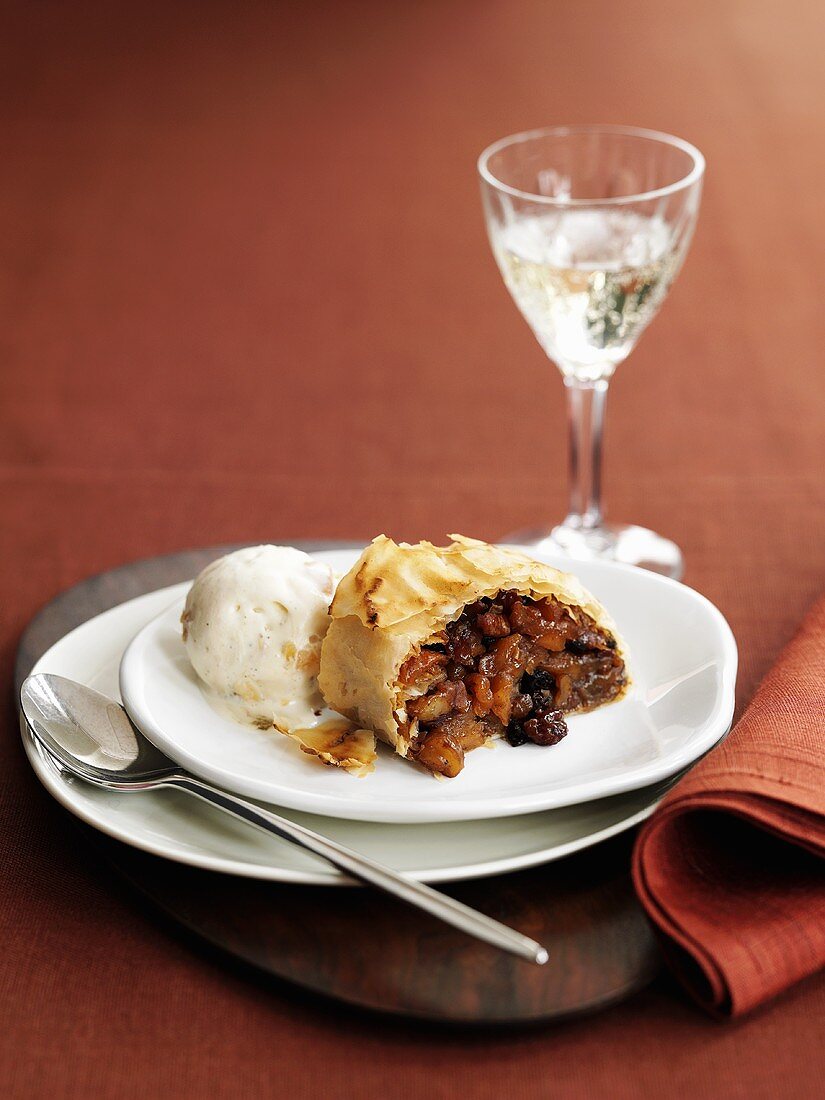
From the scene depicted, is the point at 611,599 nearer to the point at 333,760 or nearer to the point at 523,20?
the point at 333,760

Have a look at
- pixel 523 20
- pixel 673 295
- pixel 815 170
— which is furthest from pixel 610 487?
pixel 523 20

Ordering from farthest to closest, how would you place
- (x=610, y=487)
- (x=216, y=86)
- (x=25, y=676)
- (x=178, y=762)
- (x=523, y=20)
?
(x=523, y=20) < (x=216, y=86) < (x=610, y=487) < (x=25, y=676) < (x=178, y=762)

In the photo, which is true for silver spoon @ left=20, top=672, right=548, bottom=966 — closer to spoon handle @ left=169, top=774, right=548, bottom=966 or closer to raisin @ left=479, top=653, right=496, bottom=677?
spoon handle @ left=169, top=774, right=548, bottom=966

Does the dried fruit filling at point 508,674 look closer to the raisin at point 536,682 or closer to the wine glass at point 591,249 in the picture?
the raisin at point 536,682

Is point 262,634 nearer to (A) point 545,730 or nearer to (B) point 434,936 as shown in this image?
(A) point 545,730

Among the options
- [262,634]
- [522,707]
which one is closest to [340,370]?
[262,634]

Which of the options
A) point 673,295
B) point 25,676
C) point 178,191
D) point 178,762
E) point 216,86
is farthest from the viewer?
point 216,86

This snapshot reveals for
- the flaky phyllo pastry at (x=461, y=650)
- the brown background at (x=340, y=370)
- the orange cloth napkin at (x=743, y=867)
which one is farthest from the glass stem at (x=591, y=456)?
the orange cloth napkin at (x=743, y=867)
